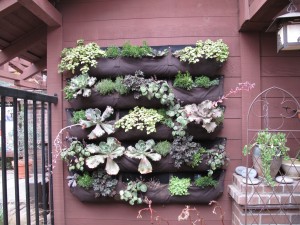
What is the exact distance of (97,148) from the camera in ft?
8.91

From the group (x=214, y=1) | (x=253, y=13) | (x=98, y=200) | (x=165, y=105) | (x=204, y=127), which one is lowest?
(x=98, y=200)

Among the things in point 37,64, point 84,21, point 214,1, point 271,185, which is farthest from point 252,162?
point 37,64

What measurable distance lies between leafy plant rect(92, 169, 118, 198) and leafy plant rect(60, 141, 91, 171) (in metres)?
0.16

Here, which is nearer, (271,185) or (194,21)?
(271,185)

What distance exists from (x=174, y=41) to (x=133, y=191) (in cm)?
146

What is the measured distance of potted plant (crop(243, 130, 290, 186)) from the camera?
2.43 m

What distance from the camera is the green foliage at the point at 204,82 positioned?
2.72m

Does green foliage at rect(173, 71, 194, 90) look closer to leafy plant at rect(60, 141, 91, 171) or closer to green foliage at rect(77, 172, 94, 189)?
leafy plant at rect(60, 141, 91, 171)

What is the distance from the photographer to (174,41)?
2877mm

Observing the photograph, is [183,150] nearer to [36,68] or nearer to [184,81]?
[184,81]

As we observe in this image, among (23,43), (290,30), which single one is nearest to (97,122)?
(290,30)

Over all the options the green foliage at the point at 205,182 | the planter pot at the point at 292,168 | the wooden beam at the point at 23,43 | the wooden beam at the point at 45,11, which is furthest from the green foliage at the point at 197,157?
the wooden beam at the point at 23,43

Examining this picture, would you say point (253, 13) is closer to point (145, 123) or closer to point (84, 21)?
point (145, 123)

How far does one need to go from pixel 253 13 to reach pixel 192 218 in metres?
1.91
